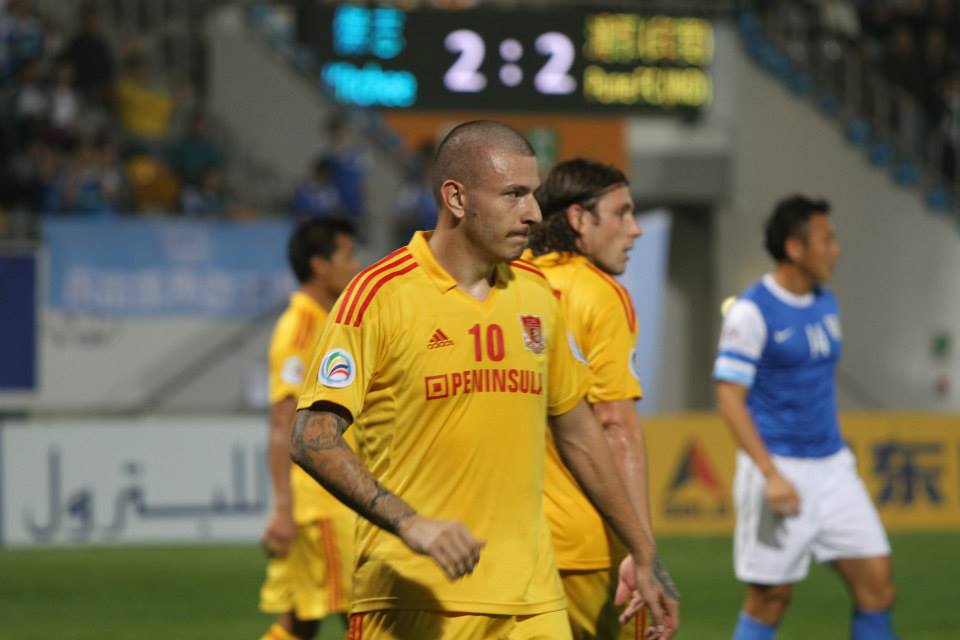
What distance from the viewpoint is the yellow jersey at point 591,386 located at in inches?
216

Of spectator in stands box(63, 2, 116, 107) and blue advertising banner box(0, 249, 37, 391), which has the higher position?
spectator in stands box(63, 2, 116, 107)

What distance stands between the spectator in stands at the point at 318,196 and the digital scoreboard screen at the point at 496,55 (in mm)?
849

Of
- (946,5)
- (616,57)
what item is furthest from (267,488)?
(946,5)

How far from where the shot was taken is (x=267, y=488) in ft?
53.6

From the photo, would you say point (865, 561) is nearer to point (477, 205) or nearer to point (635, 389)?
point (635, 389)

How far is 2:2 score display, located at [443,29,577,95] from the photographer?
1898cm

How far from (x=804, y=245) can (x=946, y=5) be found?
17719mm

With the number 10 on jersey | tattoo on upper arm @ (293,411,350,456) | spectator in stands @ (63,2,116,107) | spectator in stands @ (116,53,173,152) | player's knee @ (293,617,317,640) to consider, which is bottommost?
player's knee @ (293,617,317,640)

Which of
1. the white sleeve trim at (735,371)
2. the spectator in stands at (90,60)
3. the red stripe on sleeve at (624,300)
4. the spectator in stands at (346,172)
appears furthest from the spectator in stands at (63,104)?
the red stripe on sleeve at (624,300)

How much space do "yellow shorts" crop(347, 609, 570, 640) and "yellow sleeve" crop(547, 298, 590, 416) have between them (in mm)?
588

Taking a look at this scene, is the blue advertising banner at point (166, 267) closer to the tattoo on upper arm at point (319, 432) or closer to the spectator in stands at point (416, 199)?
the spectator in stands at point (416, 199)

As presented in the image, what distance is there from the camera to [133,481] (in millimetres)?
16047

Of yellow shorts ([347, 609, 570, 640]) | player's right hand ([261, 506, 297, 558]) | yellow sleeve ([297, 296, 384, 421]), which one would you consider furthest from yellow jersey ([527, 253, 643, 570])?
player's right hand ([261, 506, 297, 558])

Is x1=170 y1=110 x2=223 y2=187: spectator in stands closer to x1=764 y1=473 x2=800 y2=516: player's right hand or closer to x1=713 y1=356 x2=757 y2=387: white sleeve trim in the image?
x1=713 y1=356 x2=757 y2=387: white sleeve trim
